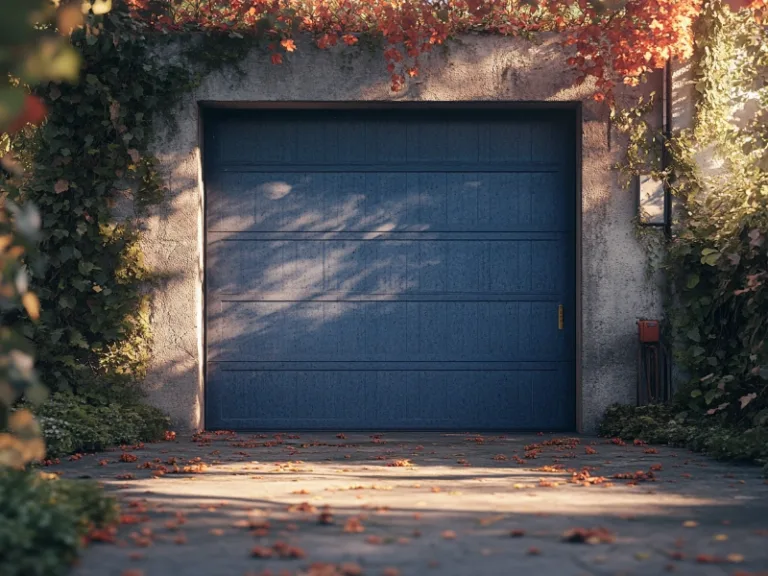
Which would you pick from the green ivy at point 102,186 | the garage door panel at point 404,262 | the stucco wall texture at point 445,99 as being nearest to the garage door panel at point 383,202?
the garage door panel at point 404,262

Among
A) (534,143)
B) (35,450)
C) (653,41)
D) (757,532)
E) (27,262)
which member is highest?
(653,41)

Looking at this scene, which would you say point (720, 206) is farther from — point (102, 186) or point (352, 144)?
point (102, 186)

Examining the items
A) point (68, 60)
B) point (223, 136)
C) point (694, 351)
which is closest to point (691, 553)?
point (68, 60)

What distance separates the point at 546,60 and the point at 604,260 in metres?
1.78

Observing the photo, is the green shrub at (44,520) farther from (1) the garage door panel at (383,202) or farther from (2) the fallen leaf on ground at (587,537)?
(1) the garage door panel at (383,202)

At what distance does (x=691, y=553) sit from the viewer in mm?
4207

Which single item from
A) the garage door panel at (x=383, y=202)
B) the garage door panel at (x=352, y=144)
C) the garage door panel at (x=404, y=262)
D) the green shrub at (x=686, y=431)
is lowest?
the green shrub at (x=686, y=431)

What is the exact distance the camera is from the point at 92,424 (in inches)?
310

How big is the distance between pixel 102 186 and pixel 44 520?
210 inches

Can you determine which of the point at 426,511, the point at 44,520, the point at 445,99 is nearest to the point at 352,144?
the point at 445,99

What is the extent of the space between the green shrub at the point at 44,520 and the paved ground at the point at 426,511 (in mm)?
114

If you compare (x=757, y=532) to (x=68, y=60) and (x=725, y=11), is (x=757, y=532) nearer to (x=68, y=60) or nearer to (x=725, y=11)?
(x=68, y=60)

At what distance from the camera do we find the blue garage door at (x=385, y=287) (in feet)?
30.2

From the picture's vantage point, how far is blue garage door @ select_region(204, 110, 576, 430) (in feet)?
30.2
